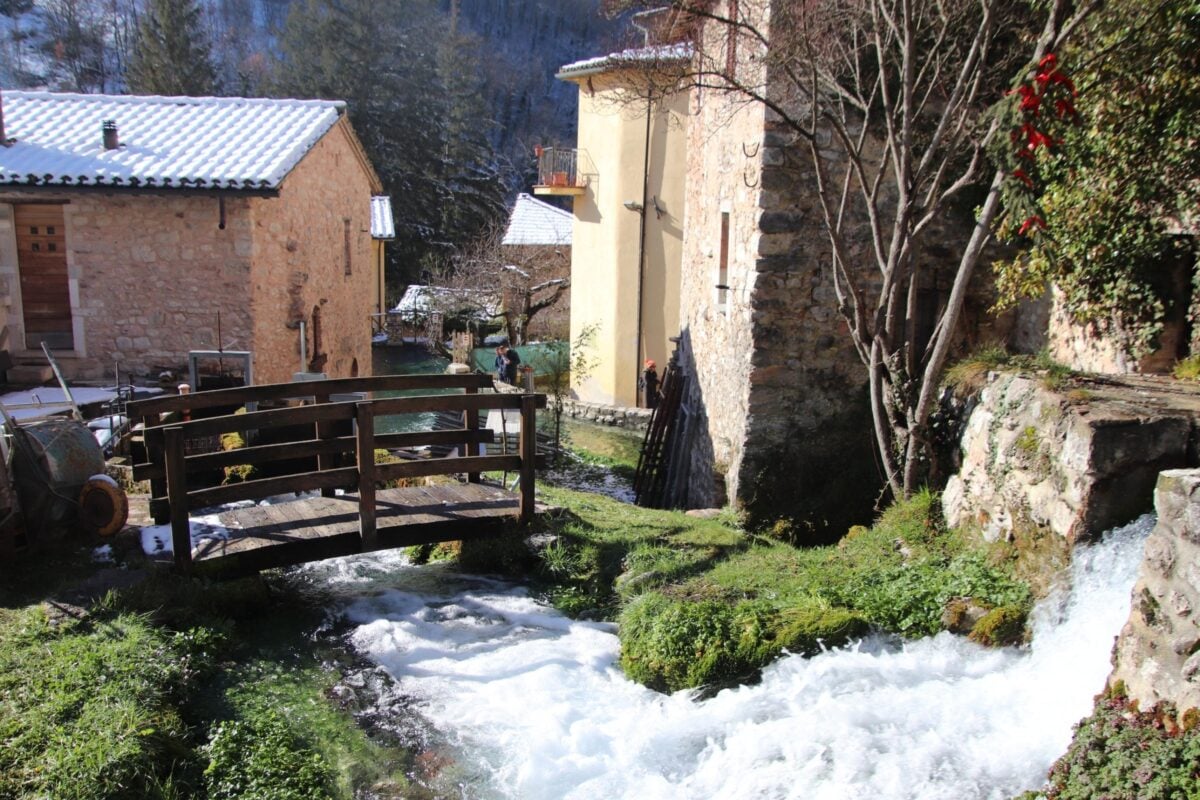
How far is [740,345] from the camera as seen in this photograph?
9055 millimetres

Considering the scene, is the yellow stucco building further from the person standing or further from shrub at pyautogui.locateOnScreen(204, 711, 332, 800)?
shrub at pyautogui.locateOnScreen(204, 711, 332, 800)

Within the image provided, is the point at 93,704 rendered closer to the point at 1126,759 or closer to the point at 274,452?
the point at 274,452

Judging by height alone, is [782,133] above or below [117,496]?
above

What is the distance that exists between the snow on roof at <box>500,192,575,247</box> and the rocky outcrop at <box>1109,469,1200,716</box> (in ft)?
80.8

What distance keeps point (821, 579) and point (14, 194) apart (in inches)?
510

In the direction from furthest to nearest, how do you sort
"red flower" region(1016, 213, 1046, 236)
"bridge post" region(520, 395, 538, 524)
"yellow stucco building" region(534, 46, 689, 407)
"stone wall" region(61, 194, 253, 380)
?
"yellow stucco building" region(534, 46, 689, 407) → "stone wall" region(61, 194, 253, 380) → "bridge post" region(520, 395, 538, 524) → "red flower" region(1016, 213, 1046, 236)

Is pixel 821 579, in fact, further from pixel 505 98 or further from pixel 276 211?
pixel 505 98

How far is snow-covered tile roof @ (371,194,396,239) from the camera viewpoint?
2792 centimetres

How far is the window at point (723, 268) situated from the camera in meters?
10.3

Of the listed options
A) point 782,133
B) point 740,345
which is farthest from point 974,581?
point 782,133

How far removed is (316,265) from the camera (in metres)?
16.2

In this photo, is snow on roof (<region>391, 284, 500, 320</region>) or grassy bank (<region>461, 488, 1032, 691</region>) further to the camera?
snow on roof (<region>391, 284, 500, 320</region>)

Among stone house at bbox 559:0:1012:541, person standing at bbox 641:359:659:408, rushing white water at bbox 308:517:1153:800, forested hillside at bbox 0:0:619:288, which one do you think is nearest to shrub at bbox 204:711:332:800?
rushing white water at bbox 308:517:1153:800

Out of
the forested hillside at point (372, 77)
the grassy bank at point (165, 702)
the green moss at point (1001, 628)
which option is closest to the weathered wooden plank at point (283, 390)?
the grassy bank at point (165, 702)
